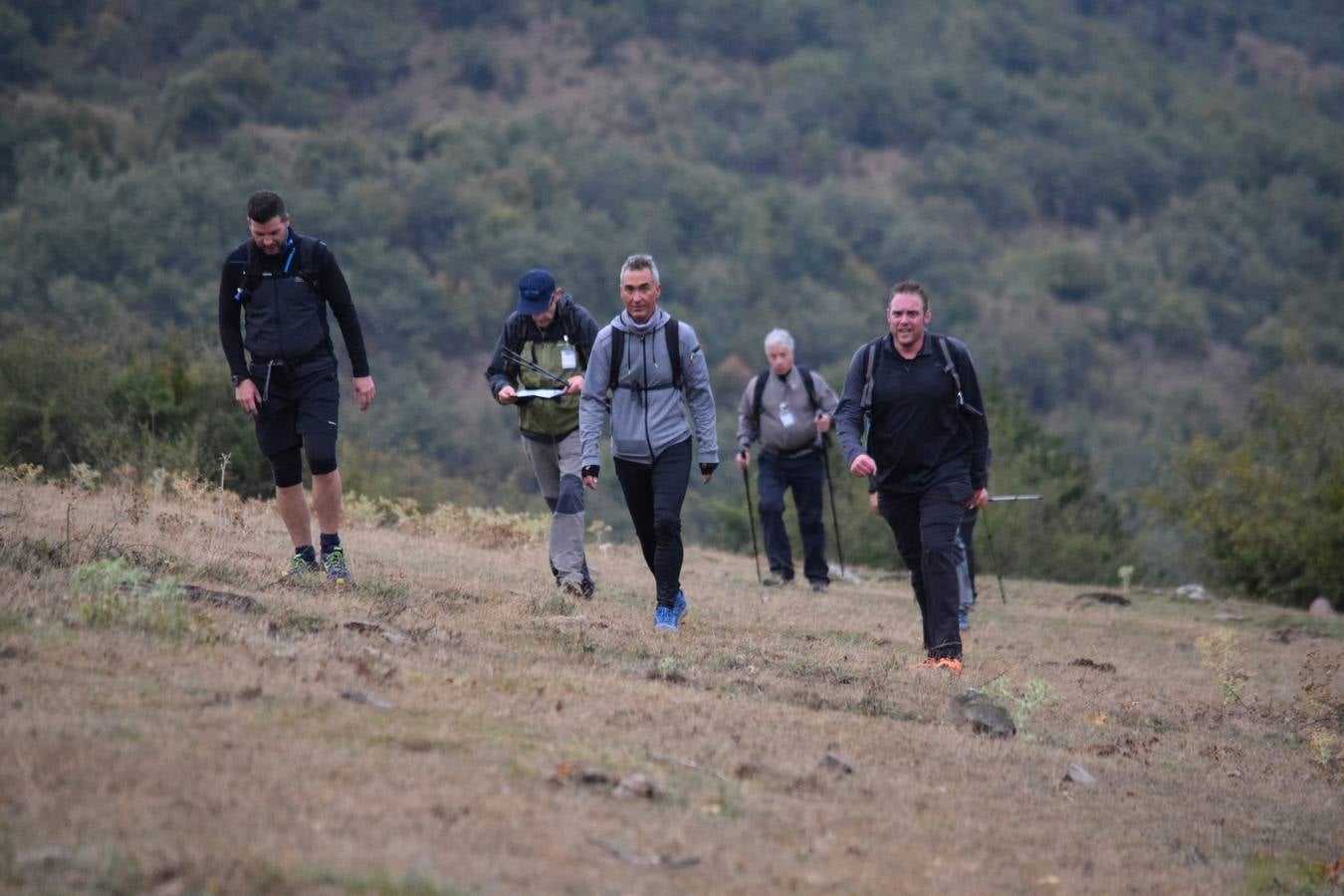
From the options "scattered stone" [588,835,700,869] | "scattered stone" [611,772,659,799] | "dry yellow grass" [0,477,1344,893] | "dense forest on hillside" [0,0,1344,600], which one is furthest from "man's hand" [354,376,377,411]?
"dense forest on hillside" [0,0,1344,600]

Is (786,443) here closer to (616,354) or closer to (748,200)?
(616,354)

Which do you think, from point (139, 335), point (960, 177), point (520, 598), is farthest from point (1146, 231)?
point (520, 598)

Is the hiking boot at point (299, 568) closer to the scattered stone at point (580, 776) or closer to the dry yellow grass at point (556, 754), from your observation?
the dry yellow grass at point (556, 754)

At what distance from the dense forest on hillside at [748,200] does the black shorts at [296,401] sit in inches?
589

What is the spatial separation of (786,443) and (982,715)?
6955 millimetres

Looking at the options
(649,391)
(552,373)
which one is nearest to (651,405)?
(649,391)

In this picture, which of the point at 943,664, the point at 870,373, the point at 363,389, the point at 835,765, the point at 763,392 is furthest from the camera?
the point at 763,392

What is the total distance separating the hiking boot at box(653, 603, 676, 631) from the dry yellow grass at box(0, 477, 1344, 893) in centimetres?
18

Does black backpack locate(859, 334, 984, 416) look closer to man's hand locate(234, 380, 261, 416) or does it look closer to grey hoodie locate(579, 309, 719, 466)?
grey hoodie locate(579, 309, 719, 466)

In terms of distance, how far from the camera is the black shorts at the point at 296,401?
941 cm

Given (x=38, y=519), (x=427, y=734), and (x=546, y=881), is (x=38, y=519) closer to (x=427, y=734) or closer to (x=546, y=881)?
(x=427, y=734)

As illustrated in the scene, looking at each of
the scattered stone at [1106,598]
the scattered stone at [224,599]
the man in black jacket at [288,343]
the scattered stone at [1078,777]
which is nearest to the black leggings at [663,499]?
the man in black jacket at [288,343]

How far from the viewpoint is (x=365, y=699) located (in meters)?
6.93

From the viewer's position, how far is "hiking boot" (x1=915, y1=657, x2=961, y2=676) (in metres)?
9.97
